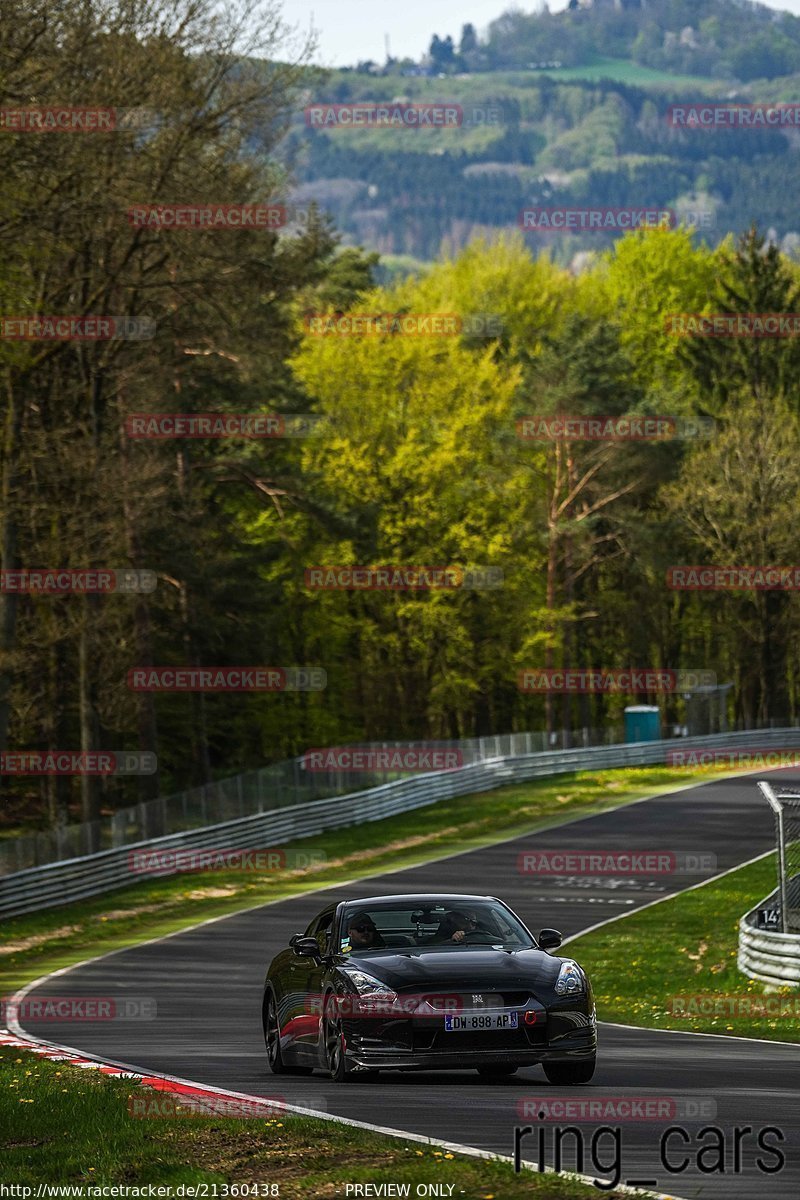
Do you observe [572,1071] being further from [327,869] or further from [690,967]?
[327,869]

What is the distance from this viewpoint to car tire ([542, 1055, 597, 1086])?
1175cm

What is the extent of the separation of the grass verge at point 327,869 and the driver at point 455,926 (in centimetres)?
1318

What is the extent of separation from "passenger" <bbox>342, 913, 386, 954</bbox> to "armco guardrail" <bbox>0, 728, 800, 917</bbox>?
2214 cm

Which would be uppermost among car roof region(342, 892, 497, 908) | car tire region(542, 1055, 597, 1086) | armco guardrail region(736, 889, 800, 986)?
car roof region(342, 892, 497, 908)

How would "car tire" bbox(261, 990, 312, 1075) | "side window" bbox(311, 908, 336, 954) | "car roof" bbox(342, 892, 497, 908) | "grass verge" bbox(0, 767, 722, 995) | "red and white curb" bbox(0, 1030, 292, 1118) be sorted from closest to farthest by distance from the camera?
1. "red and white curb" bbox(0, 1030, 292, 1118)
2. "car roof" bbox(342, 892, 497, 908)
3. "side window" bbox(311, 908, 336, 954)
4. "car tire" bbox(261, 990, 312, 1075)
5. "grass verge" bbox(0, 767, 722, 995)

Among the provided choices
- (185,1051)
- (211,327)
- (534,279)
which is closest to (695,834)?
(211,327)

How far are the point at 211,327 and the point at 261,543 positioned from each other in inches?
789

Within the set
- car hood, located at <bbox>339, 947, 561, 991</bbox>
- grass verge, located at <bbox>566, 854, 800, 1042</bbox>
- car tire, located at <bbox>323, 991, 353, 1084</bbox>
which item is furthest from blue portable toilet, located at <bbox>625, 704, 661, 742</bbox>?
car hood, located at <bbox>339, 947, 561, 991</bbox>

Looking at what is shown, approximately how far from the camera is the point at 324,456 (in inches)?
2608

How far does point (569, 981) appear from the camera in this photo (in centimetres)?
1188

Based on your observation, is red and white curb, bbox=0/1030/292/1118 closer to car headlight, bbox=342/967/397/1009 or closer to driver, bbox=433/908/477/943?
car headlight, bbox=342/967/397/1009

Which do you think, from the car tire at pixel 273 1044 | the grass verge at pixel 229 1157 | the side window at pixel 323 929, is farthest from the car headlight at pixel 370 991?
the grass verge at pixel 229 1157

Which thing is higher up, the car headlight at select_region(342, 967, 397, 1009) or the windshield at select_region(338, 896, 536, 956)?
the windshield at select_region(338, 896, 536, 956)

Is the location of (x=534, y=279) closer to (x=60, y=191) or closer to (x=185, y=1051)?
(x=60, y=191)
